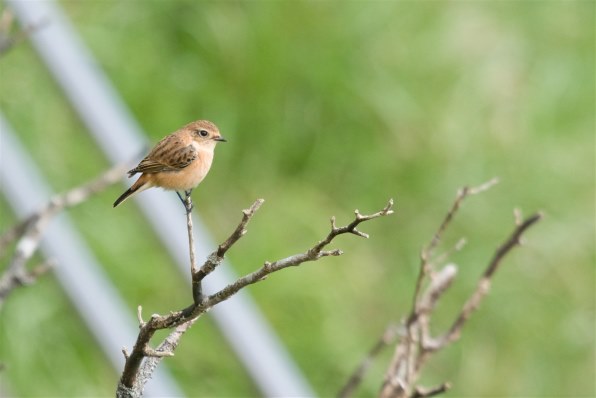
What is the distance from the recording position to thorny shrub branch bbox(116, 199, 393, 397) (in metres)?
1.47

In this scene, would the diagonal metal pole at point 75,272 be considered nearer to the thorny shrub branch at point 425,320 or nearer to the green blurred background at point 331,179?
the green blurred background at point 331,179

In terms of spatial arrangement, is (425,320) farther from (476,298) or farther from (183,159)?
(183,159)

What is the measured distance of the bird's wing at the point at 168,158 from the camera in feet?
5.43

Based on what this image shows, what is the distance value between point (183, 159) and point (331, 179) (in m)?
5.09

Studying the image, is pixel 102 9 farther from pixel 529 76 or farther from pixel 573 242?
pixel 573 242

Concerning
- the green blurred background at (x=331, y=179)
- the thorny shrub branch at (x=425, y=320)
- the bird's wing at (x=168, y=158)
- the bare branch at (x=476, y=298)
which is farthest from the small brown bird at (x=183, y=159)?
the green blurred background at (x=331, y=179)

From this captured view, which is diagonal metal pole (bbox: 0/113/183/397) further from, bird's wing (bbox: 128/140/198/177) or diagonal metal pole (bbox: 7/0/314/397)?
bird's wing (bbox: 128/140/198/177)

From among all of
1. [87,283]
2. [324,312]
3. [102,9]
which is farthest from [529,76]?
[87,283]

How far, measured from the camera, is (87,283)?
5.55 metres

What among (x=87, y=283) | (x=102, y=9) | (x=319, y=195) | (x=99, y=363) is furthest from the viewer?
(x=102, y=9)

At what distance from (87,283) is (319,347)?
4.98 feet

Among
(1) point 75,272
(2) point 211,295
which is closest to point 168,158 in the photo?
(2) point 211,295

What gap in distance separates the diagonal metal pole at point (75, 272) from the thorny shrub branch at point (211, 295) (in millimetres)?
3701

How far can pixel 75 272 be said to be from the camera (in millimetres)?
5539
